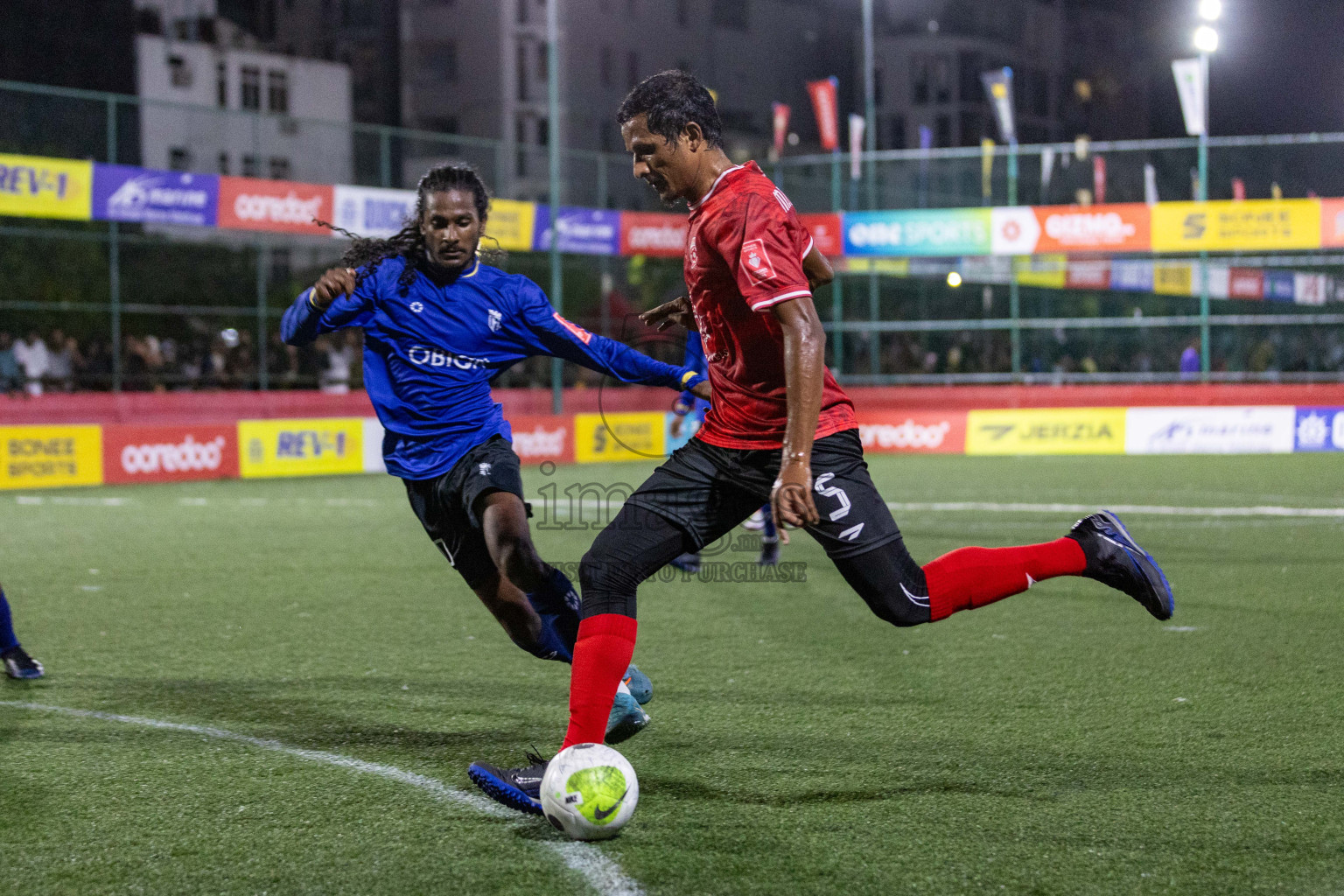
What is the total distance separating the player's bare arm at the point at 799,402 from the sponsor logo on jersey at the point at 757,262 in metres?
0.09

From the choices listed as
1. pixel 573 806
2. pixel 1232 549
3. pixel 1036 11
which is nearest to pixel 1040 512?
pixel 1232 549

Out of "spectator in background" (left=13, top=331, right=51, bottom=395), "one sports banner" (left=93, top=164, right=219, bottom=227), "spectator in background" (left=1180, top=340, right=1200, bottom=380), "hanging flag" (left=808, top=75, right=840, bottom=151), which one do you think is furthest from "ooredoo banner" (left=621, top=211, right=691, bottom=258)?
"spectator in background" (left=13, top=331, right=51, bottom=395)

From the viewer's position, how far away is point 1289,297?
25.2m

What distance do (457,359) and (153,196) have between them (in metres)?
17.6

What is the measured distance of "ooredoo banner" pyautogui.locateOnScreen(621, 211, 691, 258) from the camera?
88.9 feet

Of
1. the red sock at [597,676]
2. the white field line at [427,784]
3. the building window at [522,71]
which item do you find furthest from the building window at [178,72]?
the red sock at [597,676]

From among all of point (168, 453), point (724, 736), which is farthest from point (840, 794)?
point (168, 453)

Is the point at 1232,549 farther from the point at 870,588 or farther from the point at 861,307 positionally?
the point at 861,307

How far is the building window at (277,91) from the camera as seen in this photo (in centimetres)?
5141

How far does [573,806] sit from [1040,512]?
10.2m

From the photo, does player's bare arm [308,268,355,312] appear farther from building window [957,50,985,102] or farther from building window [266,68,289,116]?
building window [957,50,985,102]

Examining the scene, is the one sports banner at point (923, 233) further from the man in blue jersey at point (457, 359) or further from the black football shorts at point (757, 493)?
the black football shorts at point (757, 493)

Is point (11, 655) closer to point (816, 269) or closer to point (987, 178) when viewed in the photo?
point (816, 269)

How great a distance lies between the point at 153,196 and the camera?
2072cm
